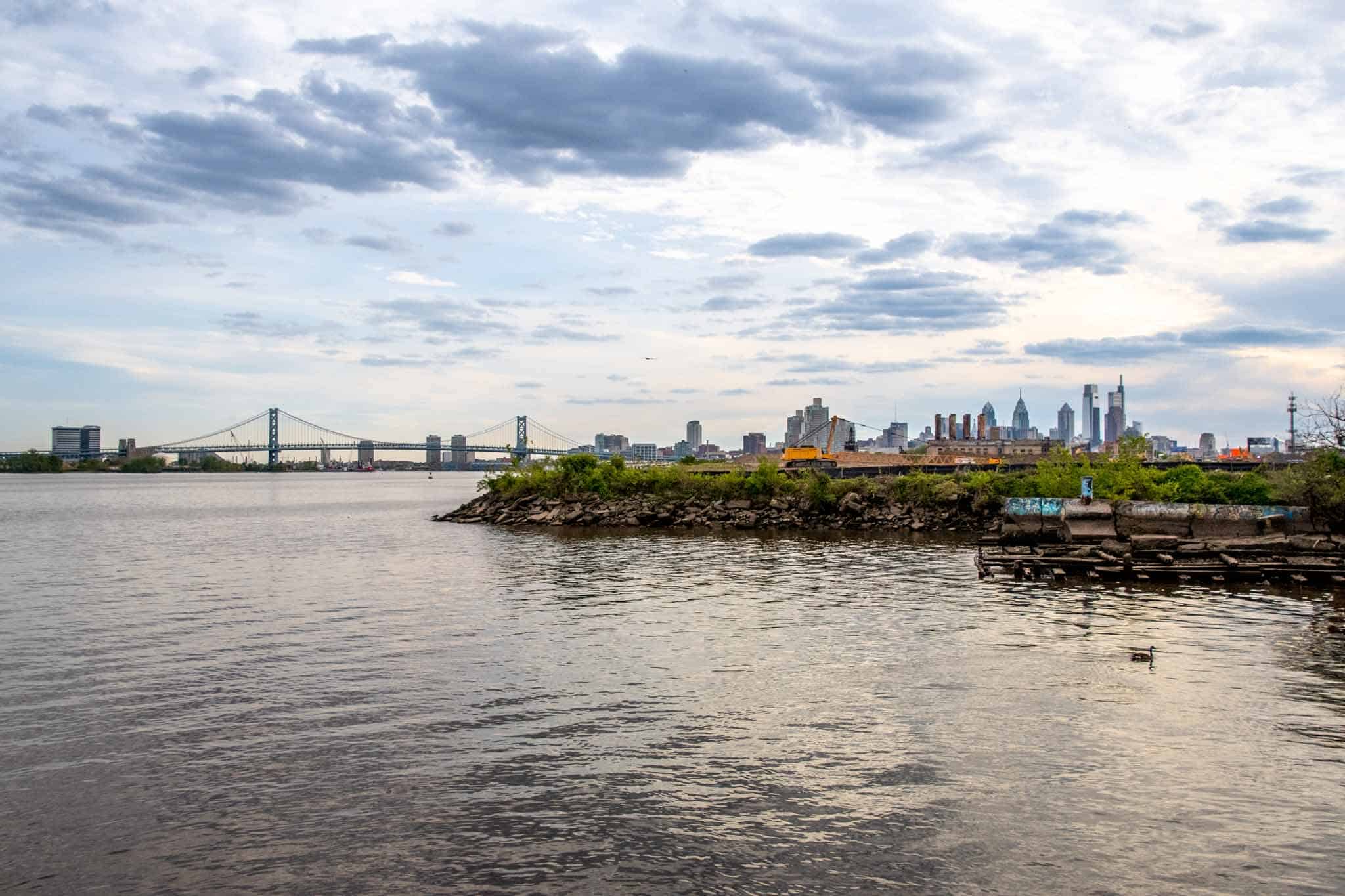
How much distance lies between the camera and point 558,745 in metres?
18.9

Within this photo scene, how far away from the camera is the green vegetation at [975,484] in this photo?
57.4 m

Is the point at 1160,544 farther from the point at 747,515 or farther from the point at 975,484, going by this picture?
the point at 747,515

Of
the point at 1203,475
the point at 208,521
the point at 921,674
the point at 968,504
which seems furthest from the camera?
the point at 208,521

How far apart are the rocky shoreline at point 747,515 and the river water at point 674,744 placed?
3772 cm

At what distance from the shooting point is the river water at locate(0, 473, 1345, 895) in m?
13.6

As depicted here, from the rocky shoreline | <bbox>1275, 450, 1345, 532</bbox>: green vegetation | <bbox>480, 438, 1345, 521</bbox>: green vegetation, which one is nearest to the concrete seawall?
<bbox>1275, 450, 1345, 532</bbox>: green vegetation

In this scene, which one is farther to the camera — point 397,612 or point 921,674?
point 397,612

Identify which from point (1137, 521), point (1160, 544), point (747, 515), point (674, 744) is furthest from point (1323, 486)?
point (674, 744)

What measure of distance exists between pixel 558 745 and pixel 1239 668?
1878cm

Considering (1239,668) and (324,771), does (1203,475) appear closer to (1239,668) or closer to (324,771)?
(1239,668)

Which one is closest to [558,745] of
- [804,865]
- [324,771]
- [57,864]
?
[324,771]

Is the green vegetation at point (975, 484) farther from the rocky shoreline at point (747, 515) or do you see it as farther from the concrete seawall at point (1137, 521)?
the concrete seawall at point (1137, 521)

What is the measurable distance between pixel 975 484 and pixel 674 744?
2687 inches

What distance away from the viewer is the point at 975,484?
81750 millimetres
